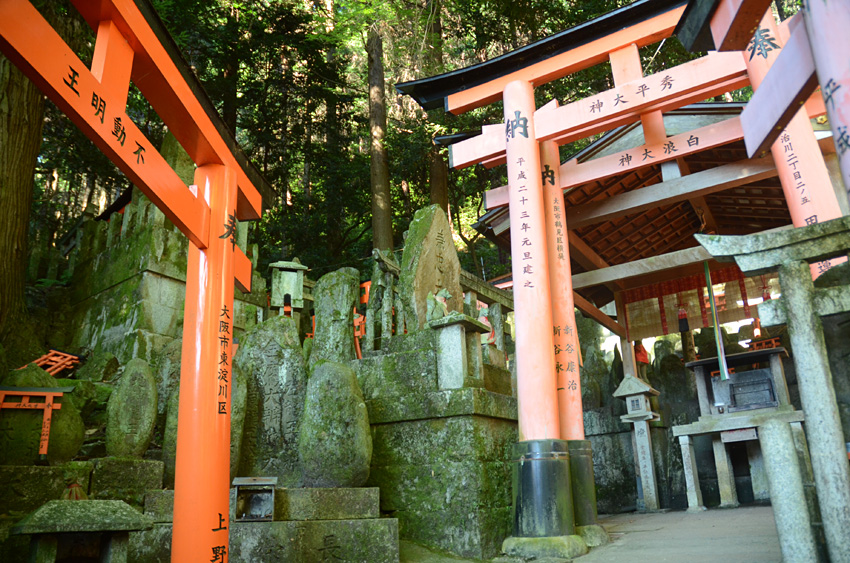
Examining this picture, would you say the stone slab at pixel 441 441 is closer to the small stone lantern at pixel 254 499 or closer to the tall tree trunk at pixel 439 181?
the small stone lantern at pixel 254 499

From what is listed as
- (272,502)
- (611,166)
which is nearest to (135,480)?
(272,502)

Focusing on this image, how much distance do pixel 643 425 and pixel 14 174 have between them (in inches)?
398

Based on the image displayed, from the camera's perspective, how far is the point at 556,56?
7535mm

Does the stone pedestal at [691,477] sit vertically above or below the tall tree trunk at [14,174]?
below

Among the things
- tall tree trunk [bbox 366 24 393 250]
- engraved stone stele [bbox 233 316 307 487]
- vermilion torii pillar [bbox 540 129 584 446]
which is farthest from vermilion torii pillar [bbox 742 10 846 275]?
tall tree trunk [bbox 366 24 393 250]

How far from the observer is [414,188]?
17.2 meters

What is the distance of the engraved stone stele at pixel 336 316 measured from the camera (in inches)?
293

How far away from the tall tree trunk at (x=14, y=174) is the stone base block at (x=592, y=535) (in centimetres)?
711

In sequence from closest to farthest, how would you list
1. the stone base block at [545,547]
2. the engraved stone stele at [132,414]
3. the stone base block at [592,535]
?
the engraved stone stele at [132,414] < the stone base block at [545,547] < the stone base block at [592,535]

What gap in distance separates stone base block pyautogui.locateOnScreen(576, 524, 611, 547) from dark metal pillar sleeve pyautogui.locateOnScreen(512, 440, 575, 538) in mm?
210

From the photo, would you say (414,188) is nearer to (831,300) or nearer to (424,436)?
(424,436)

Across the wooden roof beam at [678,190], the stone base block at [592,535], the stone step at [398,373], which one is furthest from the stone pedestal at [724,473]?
the stone step at [398,373]

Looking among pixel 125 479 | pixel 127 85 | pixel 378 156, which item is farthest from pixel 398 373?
pixel 378 156

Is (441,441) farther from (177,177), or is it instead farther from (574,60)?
(574,60)
